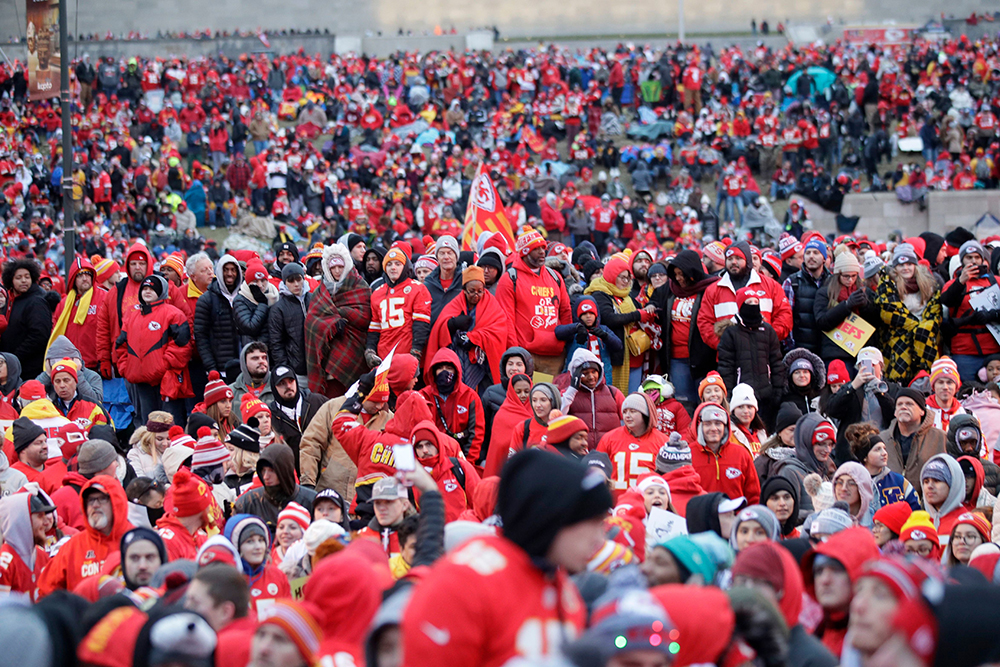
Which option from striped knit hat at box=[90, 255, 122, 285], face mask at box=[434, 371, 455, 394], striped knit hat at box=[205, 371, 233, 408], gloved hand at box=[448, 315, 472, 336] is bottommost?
striped knit hat at box=[205, 371, 233, 408]

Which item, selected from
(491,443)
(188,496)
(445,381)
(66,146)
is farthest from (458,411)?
(66,146)

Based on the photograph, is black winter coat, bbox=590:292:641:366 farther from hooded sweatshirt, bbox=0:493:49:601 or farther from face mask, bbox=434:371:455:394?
hooded sweatshirt, bbox=0:493:49:601

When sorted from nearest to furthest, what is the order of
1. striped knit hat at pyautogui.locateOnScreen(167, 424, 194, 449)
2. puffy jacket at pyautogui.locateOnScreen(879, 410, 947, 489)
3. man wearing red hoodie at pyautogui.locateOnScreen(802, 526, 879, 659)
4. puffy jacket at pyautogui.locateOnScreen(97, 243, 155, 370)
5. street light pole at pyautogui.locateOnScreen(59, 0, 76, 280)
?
man wearing red hoodie at pyautogui.locateOnScreen(802, 526, 879, 659), puffy jacket at pyautogui.locateOnScreen(879, 410, 947, 489), striped knit hat at pyautogui.locateOnScreen(167, 424, 194, 449), puffy jacket at pyautogui.locateOnScreen(97, 243, 155, 370), street light pole at pyautogui.locateOnScreen(59, 0, 76, 280)

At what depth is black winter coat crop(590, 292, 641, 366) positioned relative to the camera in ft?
29.6

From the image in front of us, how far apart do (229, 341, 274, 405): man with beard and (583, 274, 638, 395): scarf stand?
9.08ft

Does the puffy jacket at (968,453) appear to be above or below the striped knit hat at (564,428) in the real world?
below

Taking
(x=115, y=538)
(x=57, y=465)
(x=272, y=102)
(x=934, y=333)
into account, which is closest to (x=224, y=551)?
(x=115, y=538)

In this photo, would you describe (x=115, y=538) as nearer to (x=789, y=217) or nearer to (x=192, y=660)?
(x=192, y=660)

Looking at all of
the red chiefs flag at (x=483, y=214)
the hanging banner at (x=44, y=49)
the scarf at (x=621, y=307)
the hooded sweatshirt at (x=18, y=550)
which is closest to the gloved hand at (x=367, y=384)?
the hooded sweatshirt at (x=18, y=550)

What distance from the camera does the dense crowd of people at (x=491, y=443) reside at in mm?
2684

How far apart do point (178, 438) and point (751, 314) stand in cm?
425

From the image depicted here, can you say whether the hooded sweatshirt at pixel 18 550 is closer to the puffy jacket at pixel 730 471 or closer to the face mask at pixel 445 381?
the face mask at pixel 445 381

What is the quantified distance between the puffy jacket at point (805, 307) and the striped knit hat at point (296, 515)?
4966 millimetres

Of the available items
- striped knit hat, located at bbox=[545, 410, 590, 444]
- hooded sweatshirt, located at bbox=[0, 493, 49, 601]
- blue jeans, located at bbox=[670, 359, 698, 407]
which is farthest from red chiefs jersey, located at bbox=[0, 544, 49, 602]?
blue jeans, located at bbox=[670, 359, 698, 407]
